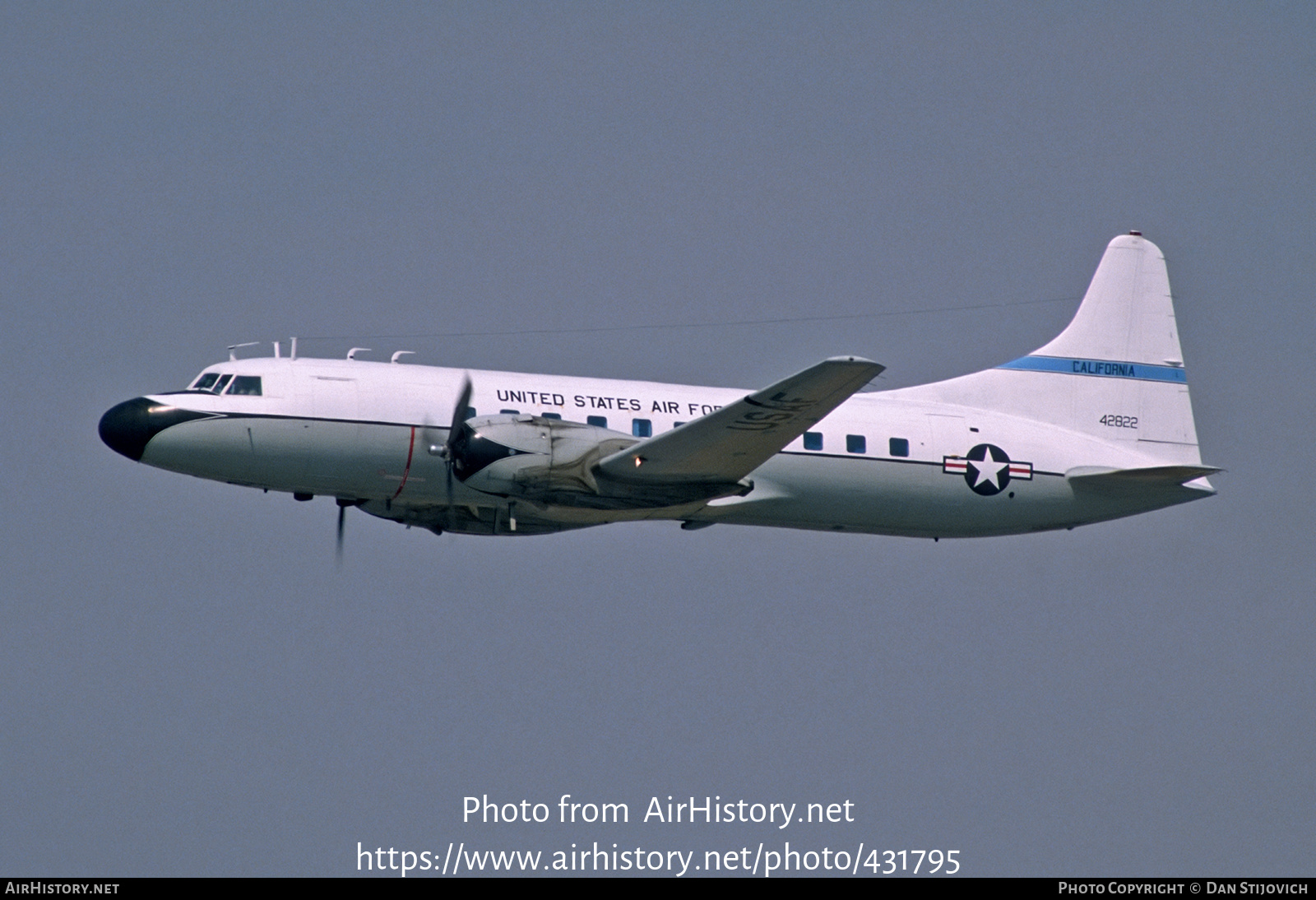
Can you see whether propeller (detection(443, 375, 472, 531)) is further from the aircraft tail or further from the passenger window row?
the aircraft tail

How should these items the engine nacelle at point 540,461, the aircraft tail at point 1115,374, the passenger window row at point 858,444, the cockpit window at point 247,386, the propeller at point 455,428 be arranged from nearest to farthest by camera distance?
the engine nacelle at point 540,461 < the propeller at point 455,428 < the cockpit window at point 247,386 < the passenger window row at point 858,444 < the aircraft tail at point 1115,374

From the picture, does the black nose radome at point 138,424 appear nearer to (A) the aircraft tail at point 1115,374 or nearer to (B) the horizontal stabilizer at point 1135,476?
(A) the aircraft tail at point 1115,374

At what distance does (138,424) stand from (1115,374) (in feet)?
46.6

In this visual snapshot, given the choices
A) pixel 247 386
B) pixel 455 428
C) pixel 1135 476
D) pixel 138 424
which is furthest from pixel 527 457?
pixel 1135 476

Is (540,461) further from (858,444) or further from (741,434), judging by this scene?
(858,444)

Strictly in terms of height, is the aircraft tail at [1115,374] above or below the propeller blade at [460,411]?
above

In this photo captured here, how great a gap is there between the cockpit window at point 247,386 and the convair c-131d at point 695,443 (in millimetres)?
28

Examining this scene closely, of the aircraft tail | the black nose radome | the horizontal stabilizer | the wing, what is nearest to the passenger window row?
the wing

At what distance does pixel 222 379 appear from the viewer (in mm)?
22969

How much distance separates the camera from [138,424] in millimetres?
22531

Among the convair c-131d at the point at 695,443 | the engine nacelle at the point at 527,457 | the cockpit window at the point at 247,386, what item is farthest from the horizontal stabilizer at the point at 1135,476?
the cockpit window at the point at 247,386

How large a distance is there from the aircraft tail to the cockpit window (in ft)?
30.4

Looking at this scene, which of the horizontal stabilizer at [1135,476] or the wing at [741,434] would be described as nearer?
the wing at [741,434]

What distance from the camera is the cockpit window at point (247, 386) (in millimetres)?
22781
